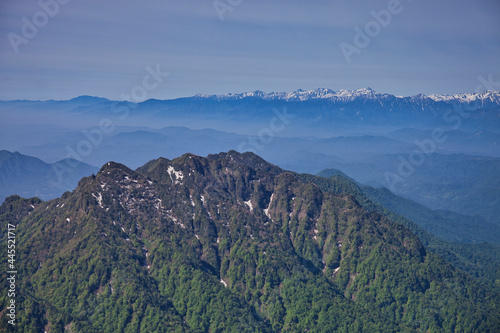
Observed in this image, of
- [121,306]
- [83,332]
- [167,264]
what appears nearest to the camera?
[83,332]

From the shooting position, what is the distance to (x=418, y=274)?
639 feet

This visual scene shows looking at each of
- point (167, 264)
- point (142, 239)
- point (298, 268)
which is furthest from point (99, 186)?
point (298, 268)

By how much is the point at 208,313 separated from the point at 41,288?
2214 inches

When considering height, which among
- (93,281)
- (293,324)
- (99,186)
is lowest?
(293,324)

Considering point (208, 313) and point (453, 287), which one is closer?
point (208, 313)

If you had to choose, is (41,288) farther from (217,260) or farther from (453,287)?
(453,287)

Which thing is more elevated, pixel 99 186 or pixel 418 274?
pixel 99 186

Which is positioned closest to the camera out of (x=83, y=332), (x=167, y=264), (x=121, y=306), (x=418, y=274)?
(x=83, y=332)

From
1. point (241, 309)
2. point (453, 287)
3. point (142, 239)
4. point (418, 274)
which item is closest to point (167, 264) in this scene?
point (142, 239)

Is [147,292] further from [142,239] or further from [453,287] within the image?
[453,287]

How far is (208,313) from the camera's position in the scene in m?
167

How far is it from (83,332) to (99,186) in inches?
2671

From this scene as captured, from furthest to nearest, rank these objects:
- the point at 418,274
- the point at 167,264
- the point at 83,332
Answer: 1. the point at 418,274
2. the point at 167,264
3. the point at 83,332

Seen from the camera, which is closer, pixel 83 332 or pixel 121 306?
pixel 83 332
